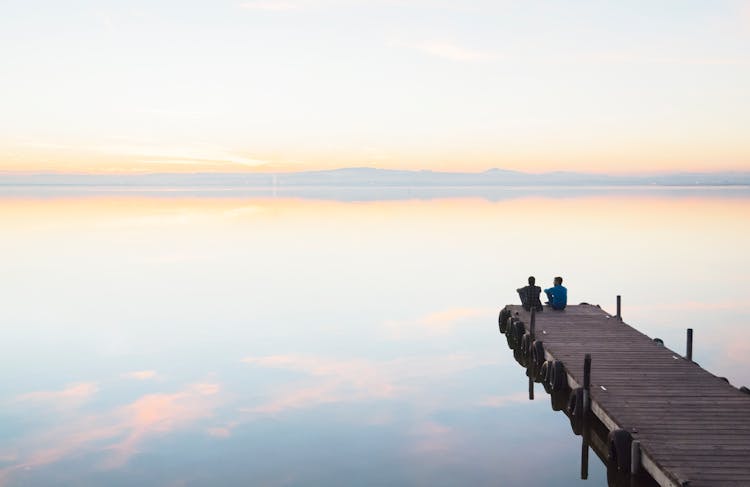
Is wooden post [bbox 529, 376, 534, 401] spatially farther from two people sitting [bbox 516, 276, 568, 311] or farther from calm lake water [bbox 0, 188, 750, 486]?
two people sitting [bbox 516, 276, 568, 311]

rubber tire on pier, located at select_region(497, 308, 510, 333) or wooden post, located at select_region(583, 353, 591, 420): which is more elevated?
wooden post, located at select_region(583, 353, 591, 420)

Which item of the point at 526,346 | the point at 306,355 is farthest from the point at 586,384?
the point at 306,355

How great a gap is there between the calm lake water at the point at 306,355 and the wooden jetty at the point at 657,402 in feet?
5.21

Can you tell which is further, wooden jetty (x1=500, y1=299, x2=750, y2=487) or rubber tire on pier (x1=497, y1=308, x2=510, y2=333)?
rubber tire on pier (x1=497, y1=308, x2=510, y2=333)

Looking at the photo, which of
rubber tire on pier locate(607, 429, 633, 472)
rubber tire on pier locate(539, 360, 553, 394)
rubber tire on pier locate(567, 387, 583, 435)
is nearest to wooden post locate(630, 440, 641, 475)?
rubber tire on pier locate(607, 429, 633, 472)

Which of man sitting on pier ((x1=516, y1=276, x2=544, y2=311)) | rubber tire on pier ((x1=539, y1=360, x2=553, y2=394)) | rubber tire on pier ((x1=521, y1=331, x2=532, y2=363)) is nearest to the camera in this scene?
rubber tire on pier ((x1=539, y1=360, x2=553, y2=394))

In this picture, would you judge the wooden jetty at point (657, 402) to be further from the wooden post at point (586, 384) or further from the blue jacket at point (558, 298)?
the blue jacket at point (558, 298)

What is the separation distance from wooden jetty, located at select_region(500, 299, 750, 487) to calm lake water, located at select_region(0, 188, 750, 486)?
5.21 feet

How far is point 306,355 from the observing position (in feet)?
90.7

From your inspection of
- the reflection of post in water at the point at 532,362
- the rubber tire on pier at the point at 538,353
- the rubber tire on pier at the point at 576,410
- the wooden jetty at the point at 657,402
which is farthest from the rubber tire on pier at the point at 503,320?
the rubber tire on pier at the point at 576,410

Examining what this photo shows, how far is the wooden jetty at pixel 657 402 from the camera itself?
42.3ft

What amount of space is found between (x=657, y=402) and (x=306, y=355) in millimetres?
14397

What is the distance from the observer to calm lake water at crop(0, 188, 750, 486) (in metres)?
17.1

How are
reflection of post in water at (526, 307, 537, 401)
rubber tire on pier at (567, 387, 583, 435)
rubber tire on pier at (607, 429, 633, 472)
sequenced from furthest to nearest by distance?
reflection of post in water at (526, 307, 537, 401)
rubber tire on pier at (567, 387, 583, 435)
rubber tire on pier at (607, 429, 633, 472)
